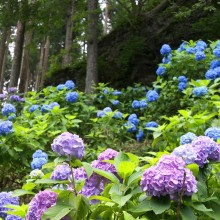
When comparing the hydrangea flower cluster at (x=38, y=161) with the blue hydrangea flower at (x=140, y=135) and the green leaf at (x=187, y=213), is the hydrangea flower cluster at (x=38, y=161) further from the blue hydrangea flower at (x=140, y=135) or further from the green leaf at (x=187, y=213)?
the blue hydrangea flower at (x=140, y=135)

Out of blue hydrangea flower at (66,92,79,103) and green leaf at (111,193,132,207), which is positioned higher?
blue hydrangea flower at (66,92,79,103)

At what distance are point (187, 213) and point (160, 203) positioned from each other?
9 cm

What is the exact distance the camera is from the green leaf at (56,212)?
1.37 m

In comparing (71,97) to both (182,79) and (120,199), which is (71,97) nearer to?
(182,79)

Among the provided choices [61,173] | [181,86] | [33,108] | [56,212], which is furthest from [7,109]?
[56,212]

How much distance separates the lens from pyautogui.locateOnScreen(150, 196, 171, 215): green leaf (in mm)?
1378

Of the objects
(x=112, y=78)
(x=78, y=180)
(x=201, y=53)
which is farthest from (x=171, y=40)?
(x=78, y=180)

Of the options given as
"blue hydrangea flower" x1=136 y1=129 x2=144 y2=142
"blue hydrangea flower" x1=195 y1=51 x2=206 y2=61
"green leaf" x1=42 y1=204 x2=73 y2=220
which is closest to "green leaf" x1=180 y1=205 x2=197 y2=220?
"green leaf" x1=42 y1=204 x2=73 y2=220

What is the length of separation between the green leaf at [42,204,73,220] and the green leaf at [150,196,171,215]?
0.26 metres

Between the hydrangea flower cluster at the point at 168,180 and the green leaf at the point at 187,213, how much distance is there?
47 mm

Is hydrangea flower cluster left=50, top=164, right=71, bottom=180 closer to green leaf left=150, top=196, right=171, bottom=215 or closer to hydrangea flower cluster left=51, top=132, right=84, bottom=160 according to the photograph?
hydrangea flower cluster left=51, top=132, right=84, bottom=160

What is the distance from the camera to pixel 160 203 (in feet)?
4.62

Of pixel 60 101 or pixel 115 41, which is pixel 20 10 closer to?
pixel 115 41

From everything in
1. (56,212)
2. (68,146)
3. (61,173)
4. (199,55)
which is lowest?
(56,212)
